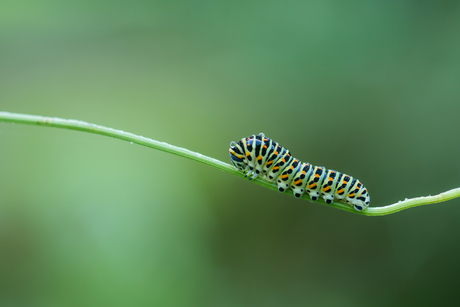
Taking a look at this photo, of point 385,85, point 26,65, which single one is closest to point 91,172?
point 26,65

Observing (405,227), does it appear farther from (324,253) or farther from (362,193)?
(362,193)

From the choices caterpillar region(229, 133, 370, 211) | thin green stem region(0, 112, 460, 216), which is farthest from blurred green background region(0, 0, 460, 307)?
thin green stem region(0, 112, 460, 216)

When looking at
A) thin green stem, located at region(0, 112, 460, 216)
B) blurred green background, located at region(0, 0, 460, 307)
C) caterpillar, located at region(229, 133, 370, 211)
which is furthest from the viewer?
blurred green background, located at region(0, 0, 460, 307)

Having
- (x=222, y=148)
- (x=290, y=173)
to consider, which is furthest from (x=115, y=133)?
(x=222, y=148)

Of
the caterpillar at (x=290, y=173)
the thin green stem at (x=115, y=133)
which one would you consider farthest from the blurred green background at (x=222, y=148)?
the thin green stem at (x=115, y=133)

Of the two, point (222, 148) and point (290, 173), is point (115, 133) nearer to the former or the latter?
point (290, 173)

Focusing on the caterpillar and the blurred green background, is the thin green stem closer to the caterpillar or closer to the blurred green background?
the caterpillar
